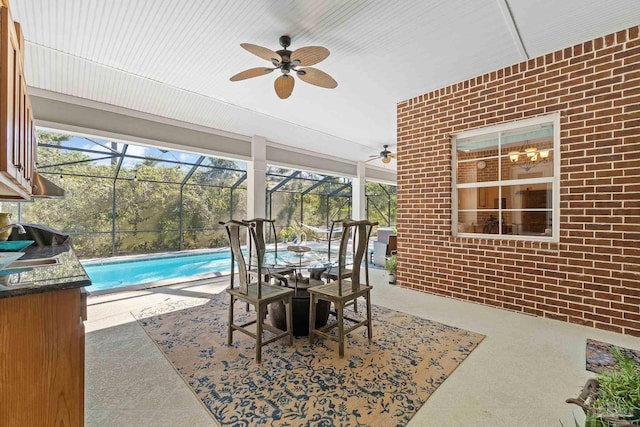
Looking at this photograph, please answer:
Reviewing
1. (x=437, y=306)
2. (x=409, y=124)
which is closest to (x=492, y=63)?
(x=409, y=124)

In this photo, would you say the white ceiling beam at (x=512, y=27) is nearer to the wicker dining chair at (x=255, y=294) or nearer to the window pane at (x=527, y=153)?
the window pane at (x=527, y=153)

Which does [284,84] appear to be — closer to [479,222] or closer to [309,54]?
[309,54]

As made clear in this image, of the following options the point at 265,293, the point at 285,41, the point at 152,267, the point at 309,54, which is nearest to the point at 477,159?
the point at 309,54

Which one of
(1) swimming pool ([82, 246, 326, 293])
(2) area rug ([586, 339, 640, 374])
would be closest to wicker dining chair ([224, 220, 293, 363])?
(2) area rug ([586, 339, 640, 374])

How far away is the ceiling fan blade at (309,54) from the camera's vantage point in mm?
2514

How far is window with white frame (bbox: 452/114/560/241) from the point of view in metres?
3.18

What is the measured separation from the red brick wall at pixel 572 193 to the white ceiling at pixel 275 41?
0.28 meters

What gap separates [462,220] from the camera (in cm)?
385

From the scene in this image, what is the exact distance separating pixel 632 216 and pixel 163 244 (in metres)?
10.4

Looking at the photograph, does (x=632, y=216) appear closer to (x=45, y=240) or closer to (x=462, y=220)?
(x=462, y=220)

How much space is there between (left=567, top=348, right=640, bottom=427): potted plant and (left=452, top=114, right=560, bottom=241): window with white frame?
2.49 metres

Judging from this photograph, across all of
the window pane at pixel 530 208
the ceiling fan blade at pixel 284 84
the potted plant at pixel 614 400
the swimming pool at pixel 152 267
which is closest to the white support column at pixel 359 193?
the swimming pool at pixel 152 267

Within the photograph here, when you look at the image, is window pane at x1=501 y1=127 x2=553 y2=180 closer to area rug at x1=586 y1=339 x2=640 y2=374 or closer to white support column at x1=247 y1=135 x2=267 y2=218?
area rug at x1=586 y1=339 x2=640 y2=374

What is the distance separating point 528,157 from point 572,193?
2.03 ft
